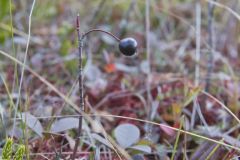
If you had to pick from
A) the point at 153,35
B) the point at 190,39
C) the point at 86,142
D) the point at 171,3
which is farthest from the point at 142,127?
the point at 171,3

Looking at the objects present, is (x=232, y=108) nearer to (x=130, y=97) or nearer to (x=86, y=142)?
(x=130, y=97)

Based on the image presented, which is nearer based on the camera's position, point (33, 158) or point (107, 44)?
point (33, 158)

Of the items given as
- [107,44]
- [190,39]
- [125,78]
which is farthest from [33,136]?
[190,39]

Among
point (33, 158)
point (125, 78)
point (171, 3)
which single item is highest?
point (171, 3)

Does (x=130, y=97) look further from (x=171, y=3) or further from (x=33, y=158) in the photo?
(x=171, y=3)

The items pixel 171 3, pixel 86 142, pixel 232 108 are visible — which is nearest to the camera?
pixel 86 142

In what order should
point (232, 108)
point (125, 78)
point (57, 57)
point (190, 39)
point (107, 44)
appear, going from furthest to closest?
point (190, 39)
point (107, 44)
point (57, 57)
point (125, 78)
point (232, 108)

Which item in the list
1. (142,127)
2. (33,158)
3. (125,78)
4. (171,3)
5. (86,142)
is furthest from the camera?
(171,3)

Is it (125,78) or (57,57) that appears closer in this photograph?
(125,78)

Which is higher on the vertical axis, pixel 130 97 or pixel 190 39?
pixel 190 39
